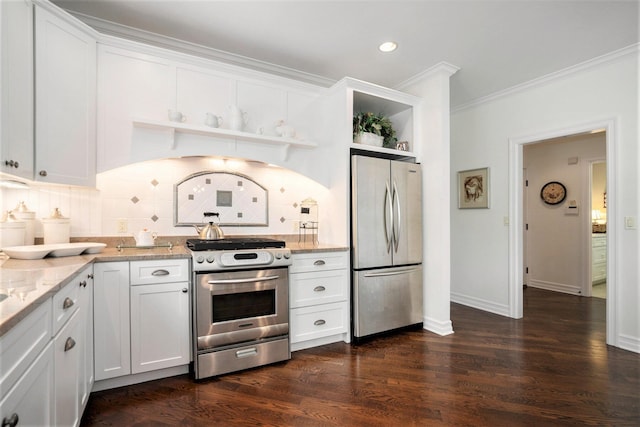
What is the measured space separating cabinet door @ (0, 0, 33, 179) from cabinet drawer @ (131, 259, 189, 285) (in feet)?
2.74

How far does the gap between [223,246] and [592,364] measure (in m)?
3.02

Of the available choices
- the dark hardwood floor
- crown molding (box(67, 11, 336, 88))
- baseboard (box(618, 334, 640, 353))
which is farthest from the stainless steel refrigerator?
baseboard (box(618, 334, 640, 353))

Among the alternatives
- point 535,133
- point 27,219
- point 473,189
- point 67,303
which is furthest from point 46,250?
point 535,133

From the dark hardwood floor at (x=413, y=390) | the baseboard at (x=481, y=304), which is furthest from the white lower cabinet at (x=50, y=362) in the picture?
the baseboard at (x=481, y=304)

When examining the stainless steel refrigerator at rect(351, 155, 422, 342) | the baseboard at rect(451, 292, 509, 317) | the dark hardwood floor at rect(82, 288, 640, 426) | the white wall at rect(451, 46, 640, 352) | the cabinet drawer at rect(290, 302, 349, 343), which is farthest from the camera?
the baseboard at rect(451, 292, 509, 317)

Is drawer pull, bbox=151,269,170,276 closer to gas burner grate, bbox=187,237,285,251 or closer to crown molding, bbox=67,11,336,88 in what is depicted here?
gas burner grate, bbox=187,237,285,251

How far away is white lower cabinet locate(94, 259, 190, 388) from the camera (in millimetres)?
2043

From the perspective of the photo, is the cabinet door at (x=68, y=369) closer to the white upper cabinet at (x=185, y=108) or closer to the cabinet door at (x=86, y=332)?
the cabinet door at (x=86, y=332)

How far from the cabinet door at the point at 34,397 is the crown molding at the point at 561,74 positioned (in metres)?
4.51

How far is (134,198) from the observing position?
2707 millimetres

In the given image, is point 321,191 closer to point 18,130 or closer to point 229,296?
point 229,296

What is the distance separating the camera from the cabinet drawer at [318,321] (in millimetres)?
2744

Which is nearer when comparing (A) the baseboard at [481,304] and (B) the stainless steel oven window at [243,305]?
(B) the stainless steel oven window at [243,305]

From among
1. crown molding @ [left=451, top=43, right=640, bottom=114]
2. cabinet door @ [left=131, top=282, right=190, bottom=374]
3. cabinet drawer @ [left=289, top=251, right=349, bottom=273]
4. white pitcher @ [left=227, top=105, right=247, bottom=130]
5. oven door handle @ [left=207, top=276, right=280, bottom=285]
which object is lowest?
cabinet door @ [left=131, top=282, right=190, bottom=374]
